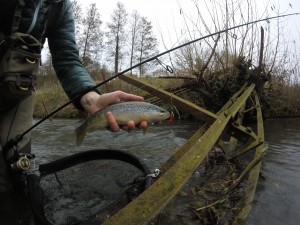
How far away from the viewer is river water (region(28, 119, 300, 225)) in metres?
3.24

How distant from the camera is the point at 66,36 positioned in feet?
10.0

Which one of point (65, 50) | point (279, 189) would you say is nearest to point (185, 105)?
point (279, 189)

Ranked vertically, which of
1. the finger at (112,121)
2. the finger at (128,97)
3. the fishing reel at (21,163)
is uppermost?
the finger at (128,97)

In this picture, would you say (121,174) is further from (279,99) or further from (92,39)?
(92,39)

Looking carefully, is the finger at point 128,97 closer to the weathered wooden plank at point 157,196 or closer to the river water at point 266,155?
the weathered wooden plank at point 157,196

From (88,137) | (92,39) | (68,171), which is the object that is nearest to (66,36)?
(68,171)

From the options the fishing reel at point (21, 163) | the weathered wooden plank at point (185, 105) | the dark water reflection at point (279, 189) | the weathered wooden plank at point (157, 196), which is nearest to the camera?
the weathered wooden plank at point (157, 196)

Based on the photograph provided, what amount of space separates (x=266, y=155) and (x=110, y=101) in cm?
388

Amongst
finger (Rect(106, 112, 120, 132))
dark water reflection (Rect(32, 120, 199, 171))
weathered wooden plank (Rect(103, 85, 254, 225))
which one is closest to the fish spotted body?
finger (Rect(106, 112, 120, 132))

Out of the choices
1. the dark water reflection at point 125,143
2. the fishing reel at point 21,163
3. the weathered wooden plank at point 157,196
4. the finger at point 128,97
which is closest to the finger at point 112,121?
the finger at point 128,97

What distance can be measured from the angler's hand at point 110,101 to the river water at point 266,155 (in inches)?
60.7

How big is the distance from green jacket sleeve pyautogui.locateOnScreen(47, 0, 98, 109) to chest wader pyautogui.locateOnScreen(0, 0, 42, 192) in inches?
11.2

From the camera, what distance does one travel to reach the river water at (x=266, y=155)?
3.24m

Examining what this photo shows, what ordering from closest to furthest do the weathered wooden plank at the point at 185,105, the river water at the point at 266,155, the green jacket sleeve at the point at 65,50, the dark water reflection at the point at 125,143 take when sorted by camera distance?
the green jacket sleeve at the point at 65,50
the river water at the point at 266,155
the weathered wooden plank at the point at 185,105
the dark water reflection at the point at 125,143
